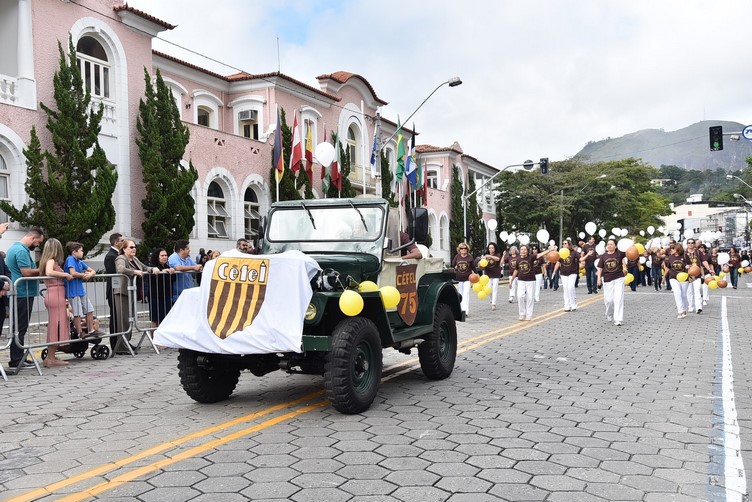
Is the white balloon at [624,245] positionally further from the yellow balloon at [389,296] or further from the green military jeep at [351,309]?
the yellow balloon at [389,296]

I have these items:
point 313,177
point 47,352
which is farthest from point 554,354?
point 313,177

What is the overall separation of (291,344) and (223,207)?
19.4 m

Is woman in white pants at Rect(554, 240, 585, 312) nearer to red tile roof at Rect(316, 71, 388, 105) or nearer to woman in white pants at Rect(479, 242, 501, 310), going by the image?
woman in white pants at Rect(479, 242, 501, 310)

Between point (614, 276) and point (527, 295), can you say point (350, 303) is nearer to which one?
point (614, 276)

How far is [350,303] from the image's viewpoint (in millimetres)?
6039

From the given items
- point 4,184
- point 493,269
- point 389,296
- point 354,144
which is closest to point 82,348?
point 389,296

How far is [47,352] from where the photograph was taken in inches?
386

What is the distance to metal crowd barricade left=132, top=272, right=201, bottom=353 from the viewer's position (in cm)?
1136

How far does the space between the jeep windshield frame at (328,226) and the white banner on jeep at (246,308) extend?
1.22m

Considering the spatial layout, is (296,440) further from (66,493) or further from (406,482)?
(66,493)

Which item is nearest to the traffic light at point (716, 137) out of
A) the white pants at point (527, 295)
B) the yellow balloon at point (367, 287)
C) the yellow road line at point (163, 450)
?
the white pants at point (527, 295)

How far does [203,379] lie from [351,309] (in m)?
1.78

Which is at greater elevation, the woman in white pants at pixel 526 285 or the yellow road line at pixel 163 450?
the woman in white pants at pixel 526 285

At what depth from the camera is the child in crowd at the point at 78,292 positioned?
32.9 feet
